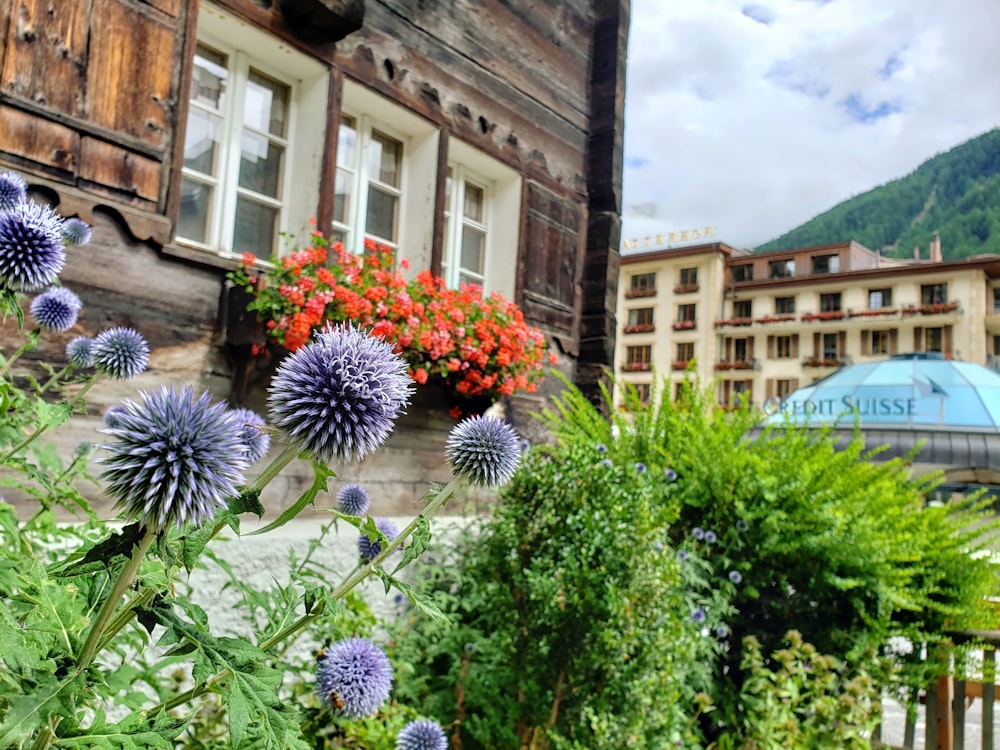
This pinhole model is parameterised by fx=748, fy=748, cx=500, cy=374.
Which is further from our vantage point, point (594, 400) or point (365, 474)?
point (594, 400)

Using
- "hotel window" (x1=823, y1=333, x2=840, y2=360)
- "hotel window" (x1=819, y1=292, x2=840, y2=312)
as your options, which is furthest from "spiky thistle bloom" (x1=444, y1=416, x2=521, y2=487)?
"hotel window" (x1=819, y1=292, x2=840, y2=312)

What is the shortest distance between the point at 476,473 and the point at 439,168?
311 centimetres

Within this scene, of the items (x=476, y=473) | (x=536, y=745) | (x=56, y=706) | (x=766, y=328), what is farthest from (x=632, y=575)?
(x=766, y=328)

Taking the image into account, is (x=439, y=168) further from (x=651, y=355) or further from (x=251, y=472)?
(x=651, y=355)

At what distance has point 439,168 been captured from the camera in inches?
166

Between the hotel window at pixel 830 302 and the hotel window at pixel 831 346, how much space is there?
4.27ft

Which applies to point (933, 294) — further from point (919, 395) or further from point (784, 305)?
point (919, 395)

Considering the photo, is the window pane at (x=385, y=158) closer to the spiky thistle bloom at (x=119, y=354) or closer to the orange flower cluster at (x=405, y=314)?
the orange flower cluster at (x=405, y=314)

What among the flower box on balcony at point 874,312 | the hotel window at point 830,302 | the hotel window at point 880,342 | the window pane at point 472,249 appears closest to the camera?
the window pane at point 472,249

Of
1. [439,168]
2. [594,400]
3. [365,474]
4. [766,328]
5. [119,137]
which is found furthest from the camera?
[766,328]

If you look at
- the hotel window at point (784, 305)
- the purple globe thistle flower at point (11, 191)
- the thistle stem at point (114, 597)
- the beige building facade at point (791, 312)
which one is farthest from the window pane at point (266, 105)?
the hotel window at point (784, 305)

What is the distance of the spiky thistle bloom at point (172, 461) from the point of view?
2.66ft

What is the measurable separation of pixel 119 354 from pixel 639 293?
1609 inches

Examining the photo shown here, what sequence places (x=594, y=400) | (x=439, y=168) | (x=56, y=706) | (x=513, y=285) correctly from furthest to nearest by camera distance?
(x=594, y=400), (x=513, y=285), (x=439, y=168), (x=56, y=706)
